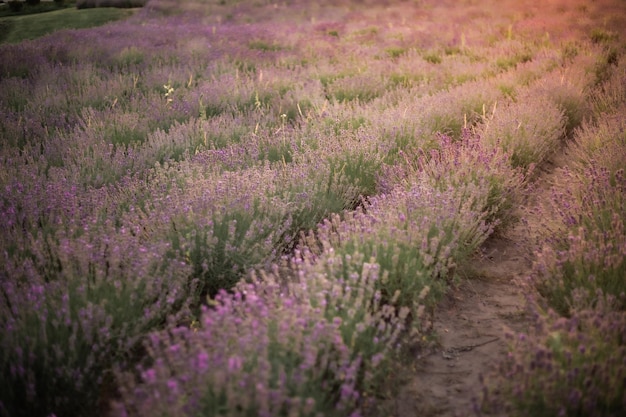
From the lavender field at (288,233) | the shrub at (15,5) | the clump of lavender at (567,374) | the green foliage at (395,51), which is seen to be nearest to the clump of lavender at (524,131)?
the lavender field at (288,233)

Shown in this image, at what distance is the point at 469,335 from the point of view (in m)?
2.65

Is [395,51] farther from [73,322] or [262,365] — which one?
[262,365]

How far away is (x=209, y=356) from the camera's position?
181 cm

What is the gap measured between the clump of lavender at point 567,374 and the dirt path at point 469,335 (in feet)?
0.39

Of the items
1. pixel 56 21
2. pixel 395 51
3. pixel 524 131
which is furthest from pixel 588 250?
pixel 56 21

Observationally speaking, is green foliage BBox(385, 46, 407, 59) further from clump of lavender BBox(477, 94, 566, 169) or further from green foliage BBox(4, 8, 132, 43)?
green foliage BBox(4, 8, 132, 43)

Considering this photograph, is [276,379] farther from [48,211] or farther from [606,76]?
[606,76]

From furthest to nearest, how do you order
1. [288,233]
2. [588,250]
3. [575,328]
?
1. [288,233]
2. [588,250]
3. [575,328]

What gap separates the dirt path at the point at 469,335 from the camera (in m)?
2.17

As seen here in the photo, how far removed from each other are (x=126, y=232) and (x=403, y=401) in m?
1.86

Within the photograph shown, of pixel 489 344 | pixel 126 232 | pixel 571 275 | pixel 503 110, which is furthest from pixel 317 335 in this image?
pixel 503 110

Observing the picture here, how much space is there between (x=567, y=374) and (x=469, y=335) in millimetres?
952

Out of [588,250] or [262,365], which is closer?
[262,365]

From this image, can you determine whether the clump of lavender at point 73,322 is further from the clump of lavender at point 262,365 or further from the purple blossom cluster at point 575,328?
the purple blossom cluster at point 575,328
